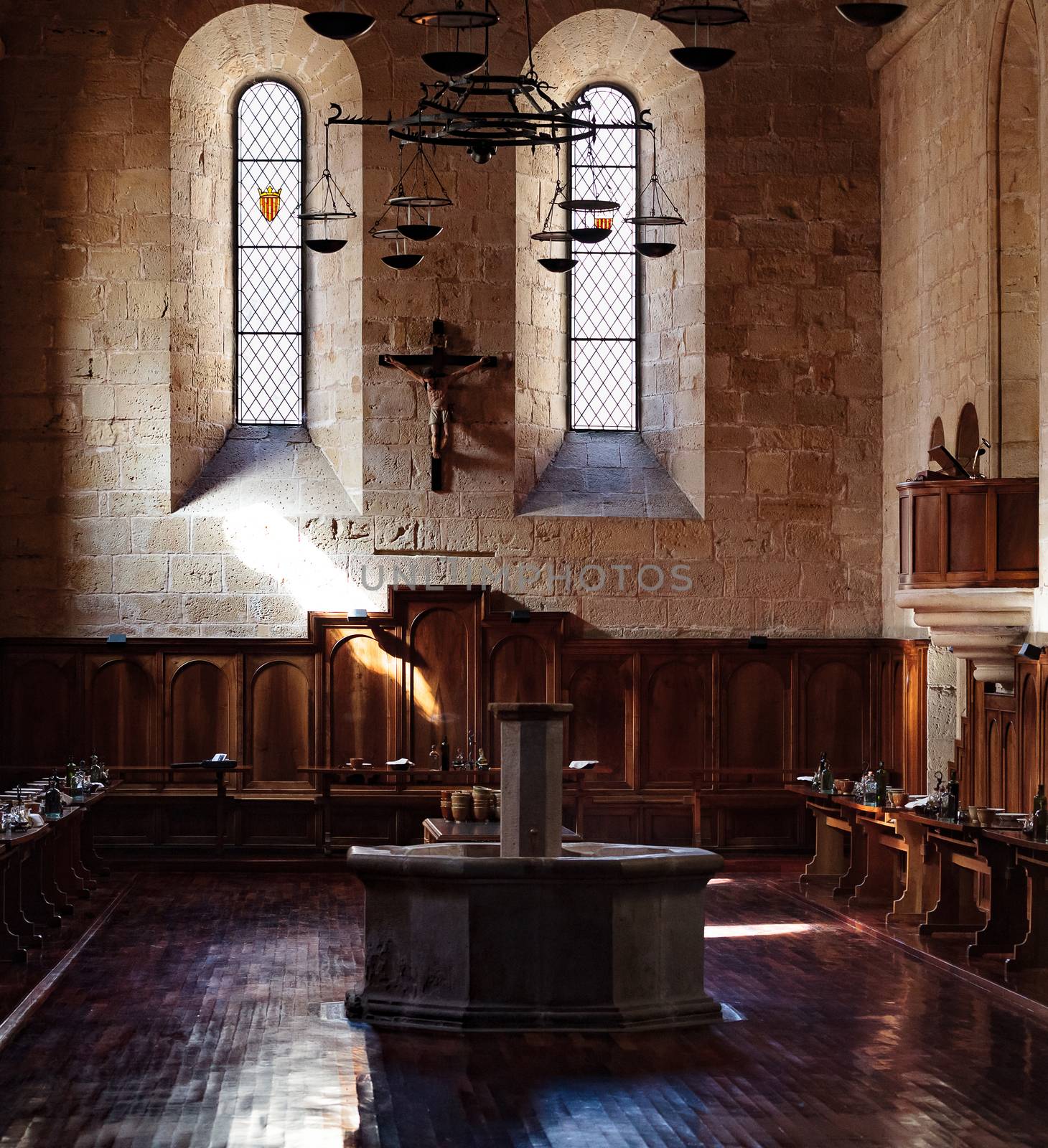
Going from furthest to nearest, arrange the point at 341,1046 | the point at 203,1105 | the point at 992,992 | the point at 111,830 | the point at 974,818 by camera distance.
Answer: the point at 111,830, the point at 974,818, the point at 992,992, the point at 341,1046, the point at 203,1105

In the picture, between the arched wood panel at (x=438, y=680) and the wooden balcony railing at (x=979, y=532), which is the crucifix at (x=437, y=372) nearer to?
the arched wood panel at (x=438, y=680)

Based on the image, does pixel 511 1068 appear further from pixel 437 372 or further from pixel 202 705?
pixel 437 372

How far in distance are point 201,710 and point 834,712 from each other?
17.8ft

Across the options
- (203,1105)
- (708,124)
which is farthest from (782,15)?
(203,1105)

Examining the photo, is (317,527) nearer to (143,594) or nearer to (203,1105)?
(143,594)

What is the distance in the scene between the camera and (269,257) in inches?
610

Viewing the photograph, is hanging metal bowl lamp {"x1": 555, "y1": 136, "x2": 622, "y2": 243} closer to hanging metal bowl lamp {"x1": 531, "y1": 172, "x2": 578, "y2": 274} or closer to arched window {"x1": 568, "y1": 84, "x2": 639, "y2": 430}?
arched window {"x1": 568, "y1": 84, "x2": 639, "y2": 430}

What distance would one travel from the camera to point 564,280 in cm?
1567

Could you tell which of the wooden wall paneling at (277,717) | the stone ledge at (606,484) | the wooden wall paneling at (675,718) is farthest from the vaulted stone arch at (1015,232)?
the wooden wall paneling at (277,717)

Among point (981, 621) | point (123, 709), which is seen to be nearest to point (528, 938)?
point (981, 621)

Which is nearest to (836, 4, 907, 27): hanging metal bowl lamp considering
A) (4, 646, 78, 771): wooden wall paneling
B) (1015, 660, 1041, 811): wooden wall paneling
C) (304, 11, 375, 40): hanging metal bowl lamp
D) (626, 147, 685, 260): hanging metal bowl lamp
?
(304, 11, 375, 40): hanging metal bowl lamp

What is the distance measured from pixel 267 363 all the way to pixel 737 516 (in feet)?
14.6

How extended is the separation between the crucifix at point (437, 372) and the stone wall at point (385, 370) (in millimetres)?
126

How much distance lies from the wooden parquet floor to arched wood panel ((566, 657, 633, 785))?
14.7 feet
